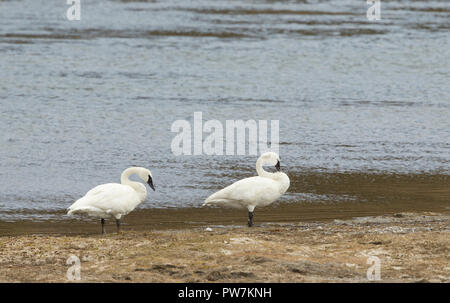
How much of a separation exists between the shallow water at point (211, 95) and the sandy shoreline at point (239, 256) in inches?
100.0

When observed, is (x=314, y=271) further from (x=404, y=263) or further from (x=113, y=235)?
Result: (x=113, y=235)

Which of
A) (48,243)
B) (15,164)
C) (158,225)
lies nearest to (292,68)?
(15,164)

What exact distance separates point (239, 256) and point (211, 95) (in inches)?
492

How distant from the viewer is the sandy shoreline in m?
8.12

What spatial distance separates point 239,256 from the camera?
8617 millimetres

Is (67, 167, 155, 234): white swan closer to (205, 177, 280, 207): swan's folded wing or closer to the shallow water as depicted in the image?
(205, 177, 280, 207): swan's folded wing

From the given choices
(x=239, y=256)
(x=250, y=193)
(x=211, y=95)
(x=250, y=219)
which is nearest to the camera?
(x=239, y=256)

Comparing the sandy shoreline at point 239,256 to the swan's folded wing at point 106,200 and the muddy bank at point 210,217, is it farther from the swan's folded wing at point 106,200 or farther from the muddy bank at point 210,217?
the muddy bank at point 210,217

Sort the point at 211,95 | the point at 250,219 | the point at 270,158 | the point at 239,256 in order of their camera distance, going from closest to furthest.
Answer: the point at 239,256, the point at 250,219, the point at 270,158, the point at 211,95

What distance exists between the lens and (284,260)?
846cm

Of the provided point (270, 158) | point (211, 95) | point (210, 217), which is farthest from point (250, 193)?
point (211, 95)

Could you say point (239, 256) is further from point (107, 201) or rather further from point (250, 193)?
point (250, 193)

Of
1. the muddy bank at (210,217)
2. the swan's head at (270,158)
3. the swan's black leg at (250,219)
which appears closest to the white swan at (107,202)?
the muddy bank at (210,217)

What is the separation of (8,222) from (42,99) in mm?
8860
